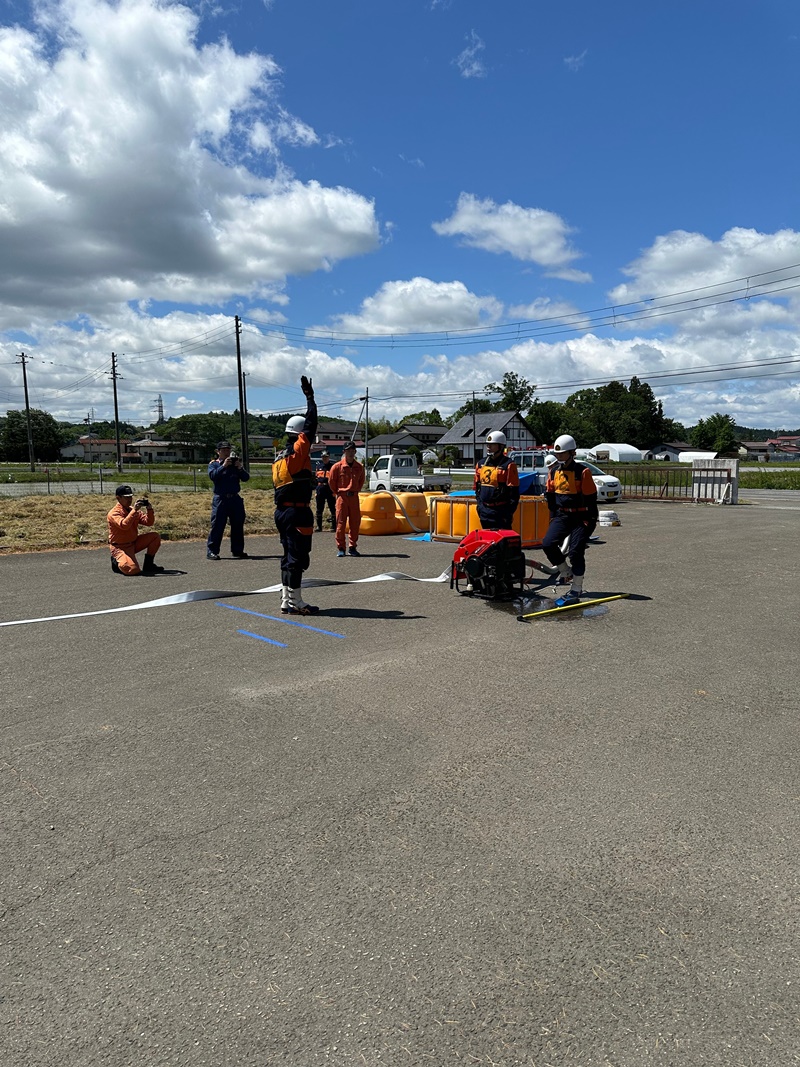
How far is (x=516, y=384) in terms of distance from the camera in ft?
344

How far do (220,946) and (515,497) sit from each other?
748 cm

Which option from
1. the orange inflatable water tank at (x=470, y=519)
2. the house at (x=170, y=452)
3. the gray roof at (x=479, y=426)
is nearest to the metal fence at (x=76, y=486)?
the orange inflatable water tank at (x=470, y=519)

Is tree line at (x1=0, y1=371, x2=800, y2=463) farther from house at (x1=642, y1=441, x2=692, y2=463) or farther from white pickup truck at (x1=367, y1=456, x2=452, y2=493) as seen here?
white pickup truck at (x1=367, y1=456, x2=452, y2=493)

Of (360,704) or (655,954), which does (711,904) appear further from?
(360,704)

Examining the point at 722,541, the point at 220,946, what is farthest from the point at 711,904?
the point at 722,541

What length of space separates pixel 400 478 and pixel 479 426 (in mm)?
68186

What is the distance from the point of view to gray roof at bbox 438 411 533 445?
94.4m

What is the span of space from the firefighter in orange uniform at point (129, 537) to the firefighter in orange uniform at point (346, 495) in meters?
3.26

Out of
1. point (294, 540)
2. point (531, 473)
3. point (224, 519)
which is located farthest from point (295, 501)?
point (531, 473)

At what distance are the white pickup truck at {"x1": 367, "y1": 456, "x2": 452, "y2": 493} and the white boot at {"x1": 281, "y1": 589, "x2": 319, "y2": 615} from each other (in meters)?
21.5

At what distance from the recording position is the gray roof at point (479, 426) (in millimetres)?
94375

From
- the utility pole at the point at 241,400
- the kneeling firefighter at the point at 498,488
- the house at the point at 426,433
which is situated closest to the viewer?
the kneeling firefighter at the point at 498,488

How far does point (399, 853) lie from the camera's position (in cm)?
318

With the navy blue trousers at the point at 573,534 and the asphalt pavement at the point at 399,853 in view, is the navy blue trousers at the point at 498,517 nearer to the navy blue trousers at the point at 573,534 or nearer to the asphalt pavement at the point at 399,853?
the navy blue trousers at the point at 573,534
